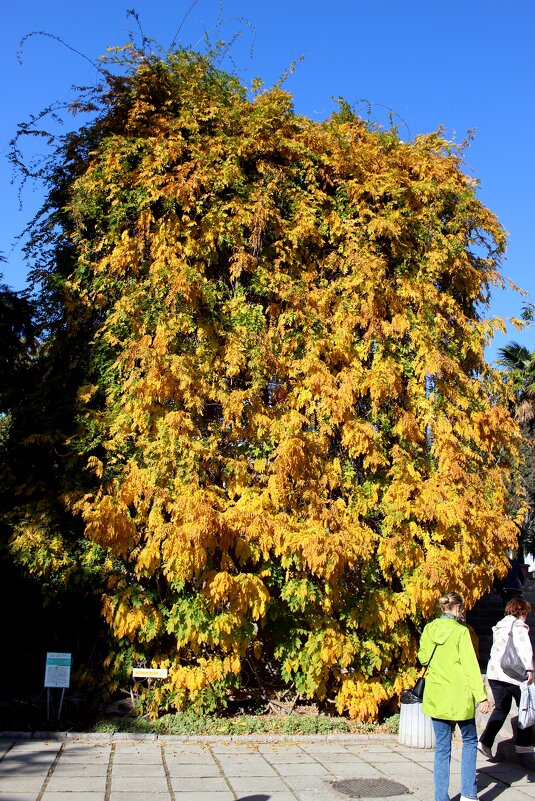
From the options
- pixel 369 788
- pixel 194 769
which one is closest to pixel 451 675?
pixel 369 788

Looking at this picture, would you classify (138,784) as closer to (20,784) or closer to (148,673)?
(20,784)

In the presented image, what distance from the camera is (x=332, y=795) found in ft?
17.0

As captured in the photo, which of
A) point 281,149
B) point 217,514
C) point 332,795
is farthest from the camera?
point 281,149

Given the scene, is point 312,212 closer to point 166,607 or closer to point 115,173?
point 115,173

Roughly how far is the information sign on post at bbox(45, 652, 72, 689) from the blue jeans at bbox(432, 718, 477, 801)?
3.66 m

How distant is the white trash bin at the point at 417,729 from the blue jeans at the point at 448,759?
6.11ft

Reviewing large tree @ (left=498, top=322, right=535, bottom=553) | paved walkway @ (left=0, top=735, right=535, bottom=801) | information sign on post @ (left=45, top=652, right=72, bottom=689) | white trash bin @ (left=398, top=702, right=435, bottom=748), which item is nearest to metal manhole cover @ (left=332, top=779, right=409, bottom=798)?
paved walkway @ (left=0, top=735, right=535, bottom=801)

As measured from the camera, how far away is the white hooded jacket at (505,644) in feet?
19.2

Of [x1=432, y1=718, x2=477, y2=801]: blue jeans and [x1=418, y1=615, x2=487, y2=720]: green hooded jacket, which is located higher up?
[x1=418, y1=615, x2=487, y2=720]: green hooded jacket

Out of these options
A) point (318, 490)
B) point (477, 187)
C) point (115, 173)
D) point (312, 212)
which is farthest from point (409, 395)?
point (115, 173)

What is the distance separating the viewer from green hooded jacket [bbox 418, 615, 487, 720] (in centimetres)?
472

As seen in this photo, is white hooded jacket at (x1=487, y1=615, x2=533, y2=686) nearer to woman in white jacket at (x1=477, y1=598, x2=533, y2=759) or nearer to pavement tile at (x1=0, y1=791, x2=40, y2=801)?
woman in white jacket at (x1=477, y1=598, x2=533, y2=759)

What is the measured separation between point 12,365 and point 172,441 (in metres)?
2.84

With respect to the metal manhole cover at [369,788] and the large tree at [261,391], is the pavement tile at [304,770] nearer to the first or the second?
the metal manhole cover at [369,788]
